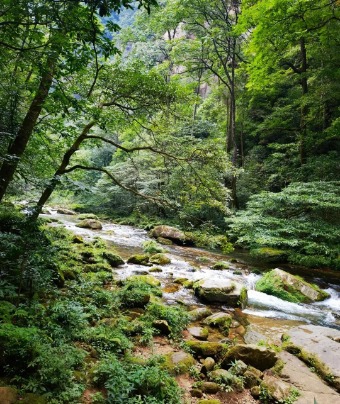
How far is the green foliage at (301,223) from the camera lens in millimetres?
10594

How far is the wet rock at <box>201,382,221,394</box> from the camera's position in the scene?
417cm

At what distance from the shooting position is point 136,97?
274 inches

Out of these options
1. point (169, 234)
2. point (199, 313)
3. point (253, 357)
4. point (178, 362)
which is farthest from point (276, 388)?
point (169, 234)

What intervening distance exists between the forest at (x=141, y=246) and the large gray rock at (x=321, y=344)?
47 millimetres

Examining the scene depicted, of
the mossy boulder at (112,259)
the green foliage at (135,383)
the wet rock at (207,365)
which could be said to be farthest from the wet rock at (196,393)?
the mossy boulder at (112,259)

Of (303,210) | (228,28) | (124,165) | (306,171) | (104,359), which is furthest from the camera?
(124,165)

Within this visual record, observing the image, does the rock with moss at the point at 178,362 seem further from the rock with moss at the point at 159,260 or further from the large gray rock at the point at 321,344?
the rock with moss at the point at 159,260

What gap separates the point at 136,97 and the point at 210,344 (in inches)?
223

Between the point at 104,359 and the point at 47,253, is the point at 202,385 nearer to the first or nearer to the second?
the point at 104,359

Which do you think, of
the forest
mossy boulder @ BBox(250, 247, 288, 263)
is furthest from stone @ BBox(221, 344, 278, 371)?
mossy boulder @ BBox(250, 247, 288, 263)

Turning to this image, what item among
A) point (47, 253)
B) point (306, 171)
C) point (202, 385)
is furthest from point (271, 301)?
point (306, 171)

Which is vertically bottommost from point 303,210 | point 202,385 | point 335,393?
point 202,385

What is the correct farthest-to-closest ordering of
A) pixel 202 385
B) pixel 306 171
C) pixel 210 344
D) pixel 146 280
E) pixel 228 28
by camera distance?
pixel 228 28 < pixel 306 171 < pixel 146 280 < pixel 210 344 < pixel 202 385

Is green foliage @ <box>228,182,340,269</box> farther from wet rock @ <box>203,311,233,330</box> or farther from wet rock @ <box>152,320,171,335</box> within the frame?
wet rock @ <box>152,320,171,335</box>
